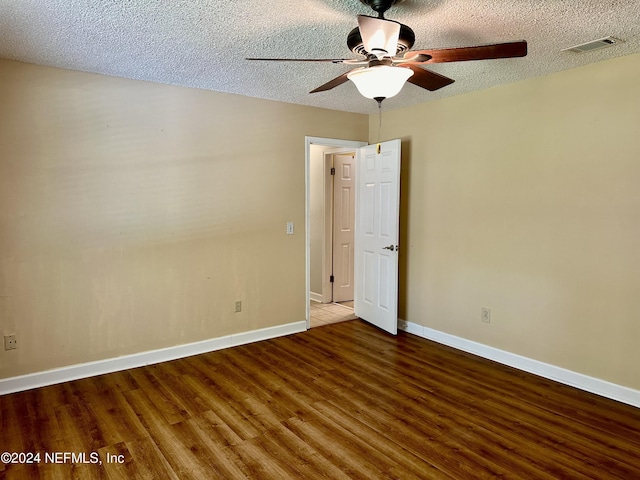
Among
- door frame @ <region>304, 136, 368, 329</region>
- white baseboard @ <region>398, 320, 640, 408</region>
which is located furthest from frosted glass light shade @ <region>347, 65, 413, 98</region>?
white baseboard @ <region>398, 320, 640, 408</region>

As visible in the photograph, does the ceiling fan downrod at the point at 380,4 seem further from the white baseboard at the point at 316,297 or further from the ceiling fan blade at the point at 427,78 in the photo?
the white baseboard at the point at 316,297

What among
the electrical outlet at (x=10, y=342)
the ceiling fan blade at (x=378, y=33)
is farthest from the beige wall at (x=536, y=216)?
the electrical outlet at (x=10, y=342)

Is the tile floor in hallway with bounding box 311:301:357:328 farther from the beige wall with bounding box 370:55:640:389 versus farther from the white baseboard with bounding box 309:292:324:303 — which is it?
the beige wall with bounding box 370:55:640:389

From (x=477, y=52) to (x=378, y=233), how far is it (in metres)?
2.71

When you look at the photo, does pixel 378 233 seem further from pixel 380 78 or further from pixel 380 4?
pixel 380 4

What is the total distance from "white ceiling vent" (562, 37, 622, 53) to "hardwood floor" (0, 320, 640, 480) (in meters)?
2.39

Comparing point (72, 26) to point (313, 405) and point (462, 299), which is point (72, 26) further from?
point (462, 299)

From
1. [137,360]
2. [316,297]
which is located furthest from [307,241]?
[137,360]

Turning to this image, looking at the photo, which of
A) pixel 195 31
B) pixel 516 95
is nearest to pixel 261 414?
pixel 195 31

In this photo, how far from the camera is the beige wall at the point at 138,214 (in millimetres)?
3082

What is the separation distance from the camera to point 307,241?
4.51 metres

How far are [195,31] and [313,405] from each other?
2517 millimetres

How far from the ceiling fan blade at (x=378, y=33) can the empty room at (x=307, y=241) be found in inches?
0.6

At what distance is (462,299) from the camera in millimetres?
3996
